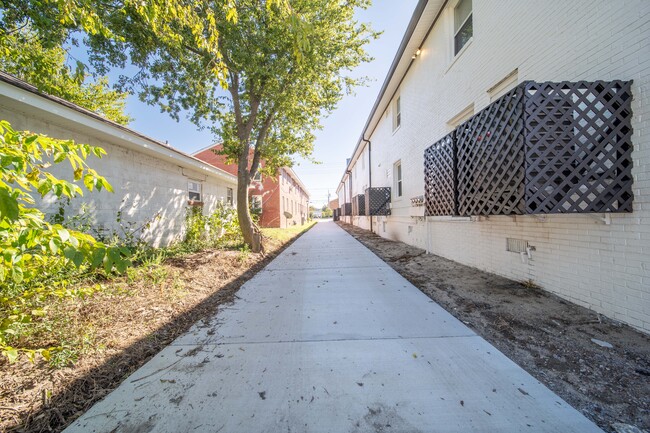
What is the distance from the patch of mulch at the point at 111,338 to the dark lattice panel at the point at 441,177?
4037 mm

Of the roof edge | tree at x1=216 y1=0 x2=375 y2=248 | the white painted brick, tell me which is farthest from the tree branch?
the roof edge

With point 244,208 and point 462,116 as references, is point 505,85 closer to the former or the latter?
point 462,116

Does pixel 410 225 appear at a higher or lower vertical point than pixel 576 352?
higher

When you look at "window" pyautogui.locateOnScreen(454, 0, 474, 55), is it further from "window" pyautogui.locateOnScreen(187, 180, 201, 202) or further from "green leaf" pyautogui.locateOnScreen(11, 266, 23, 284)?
"window" pyautogui.locateOnScreen(187, 180, 201, 202)

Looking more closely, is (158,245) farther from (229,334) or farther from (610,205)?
(610,205)

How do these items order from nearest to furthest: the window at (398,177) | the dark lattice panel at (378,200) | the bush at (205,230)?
the bush at (205,230) < the window at (398,177) < the dark lattice panel at (378,200)

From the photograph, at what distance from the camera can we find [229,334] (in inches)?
103

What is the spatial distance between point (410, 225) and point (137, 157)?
785 cm

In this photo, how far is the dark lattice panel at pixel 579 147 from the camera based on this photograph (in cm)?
256

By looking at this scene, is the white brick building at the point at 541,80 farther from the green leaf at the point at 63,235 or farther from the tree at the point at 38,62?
the tree at the point at 38,62

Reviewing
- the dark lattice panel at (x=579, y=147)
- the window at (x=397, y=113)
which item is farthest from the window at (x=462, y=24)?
the window at (x=397, y=113)

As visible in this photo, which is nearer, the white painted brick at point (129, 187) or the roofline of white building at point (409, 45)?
the white painted brick at point (129, 187)

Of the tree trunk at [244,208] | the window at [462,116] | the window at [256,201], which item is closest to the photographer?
the window at [462,116]

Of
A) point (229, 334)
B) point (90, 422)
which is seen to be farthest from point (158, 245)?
point (90, 422)
